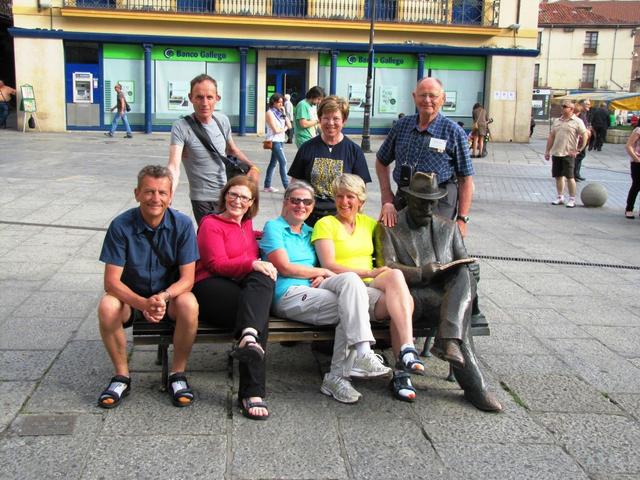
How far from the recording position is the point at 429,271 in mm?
4285

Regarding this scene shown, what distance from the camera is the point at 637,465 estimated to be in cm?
340

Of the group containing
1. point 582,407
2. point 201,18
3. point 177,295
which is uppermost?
point 201,18

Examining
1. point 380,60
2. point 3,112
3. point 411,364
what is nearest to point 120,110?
point 3,112

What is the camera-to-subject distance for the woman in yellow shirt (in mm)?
4062

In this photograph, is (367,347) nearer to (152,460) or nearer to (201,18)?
(152,460)

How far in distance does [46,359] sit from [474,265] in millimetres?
2689

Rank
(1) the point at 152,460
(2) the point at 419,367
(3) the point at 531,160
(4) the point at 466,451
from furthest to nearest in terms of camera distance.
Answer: (3) the point at 531,160, (2) the point at 419,367, (4) the point at 466,451, (1) the point at 152,460

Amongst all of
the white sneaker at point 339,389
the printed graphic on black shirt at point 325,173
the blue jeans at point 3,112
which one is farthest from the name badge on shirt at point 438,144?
the blue jeans at point 3,112

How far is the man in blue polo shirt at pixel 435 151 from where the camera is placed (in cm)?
498

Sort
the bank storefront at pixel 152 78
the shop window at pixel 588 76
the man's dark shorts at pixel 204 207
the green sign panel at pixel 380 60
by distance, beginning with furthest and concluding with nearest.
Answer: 1. the shop window at pixel 588 76
2. the green sign panel at pixel 380 60
3. the bank storefront at pixel 152 78
4. the man's dark shorts at pixel 204 207

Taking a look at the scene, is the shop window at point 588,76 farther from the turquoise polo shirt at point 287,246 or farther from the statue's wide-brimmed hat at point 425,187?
the turquoise polo shirt at point 287,246

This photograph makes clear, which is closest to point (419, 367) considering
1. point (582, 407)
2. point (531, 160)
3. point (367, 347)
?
point (367, 347)

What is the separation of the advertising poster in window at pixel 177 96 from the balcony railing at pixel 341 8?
2603mm

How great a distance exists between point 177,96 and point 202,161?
2235cm
